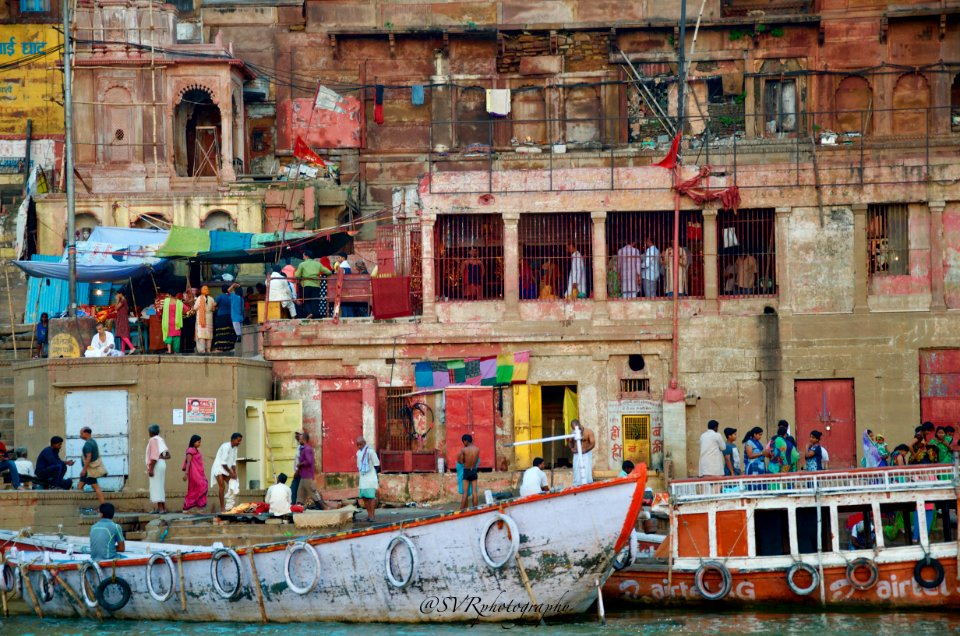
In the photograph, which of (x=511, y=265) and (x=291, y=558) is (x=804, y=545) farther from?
(x=511, y=265)

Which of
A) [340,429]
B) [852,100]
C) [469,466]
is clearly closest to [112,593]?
[469,466]

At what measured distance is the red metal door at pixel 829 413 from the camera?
2958 cm

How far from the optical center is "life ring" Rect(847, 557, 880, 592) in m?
21.9

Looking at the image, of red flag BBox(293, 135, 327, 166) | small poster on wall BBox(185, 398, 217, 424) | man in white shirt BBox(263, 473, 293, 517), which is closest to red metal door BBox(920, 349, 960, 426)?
man in white shirt BBox(263, 473, 293, 517)

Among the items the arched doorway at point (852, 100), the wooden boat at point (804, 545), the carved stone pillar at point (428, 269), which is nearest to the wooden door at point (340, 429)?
the carved stone pillar at point (428, 269)

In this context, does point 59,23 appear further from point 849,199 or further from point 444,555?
point 444,555

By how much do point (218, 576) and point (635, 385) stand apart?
33.1 ft

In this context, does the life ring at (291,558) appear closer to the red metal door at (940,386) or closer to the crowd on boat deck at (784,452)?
the crowd on boat deck at (784,452)

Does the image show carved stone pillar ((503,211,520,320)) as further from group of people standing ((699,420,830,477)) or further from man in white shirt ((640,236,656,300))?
group of people standing ((699,420,830,477))

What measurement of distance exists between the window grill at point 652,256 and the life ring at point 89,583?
11.3 metres

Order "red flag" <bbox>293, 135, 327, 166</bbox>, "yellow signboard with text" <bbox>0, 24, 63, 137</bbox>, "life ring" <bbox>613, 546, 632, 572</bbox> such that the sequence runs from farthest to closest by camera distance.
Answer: "yellow signboard with text" <bbox>0, 24, 63, 137</bbox>
"red flag" <bbox>293, 135, 327, 166</bbox>
"life ring" <bbox>613, 546, 632, 572</bbox>

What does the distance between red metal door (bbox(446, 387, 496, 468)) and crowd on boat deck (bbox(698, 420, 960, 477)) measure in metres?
4.76

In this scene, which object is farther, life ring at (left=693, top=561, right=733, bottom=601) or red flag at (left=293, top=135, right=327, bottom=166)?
red flag at (left=293, top=135, right=327, bottom=166)

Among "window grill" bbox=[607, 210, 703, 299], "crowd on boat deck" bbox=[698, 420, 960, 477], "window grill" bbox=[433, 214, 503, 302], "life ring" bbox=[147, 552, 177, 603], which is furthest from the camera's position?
"window grill" bbox=[433, 214, 503, 302]
